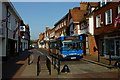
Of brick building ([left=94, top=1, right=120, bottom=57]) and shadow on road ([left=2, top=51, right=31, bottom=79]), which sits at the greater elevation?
brick building ([left=94, top=1, right=120, bottom=57])

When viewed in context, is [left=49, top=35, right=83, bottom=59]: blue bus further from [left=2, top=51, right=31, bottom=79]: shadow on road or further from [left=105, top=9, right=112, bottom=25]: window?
[left=105, top=9, right=112, bottom=25]: window

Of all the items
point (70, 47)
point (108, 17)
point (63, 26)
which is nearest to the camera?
point (70, 47)

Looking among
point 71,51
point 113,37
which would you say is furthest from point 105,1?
point 71,51

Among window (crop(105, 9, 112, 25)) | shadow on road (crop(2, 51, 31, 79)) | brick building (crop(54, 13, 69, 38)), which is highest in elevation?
brick building (crop(54, 13, 69, 38))

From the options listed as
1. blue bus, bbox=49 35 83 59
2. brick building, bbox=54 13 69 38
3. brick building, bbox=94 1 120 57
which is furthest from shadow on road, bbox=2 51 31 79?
brick building, bbox=54 13 69 38

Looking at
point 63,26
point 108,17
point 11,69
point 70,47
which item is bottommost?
point 11,69

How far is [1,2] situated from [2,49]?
202 inches

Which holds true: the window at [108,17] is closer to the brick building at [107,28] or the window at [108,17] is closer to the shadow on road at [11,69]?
the brick building at [107,28]

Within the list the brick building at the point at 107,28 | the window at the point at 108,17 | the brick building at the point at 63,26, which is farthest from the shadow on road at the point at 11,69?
the brick building at the point at 63,26

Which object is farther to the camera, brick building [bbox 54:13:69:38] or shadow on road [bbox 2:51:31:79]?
brick building [bbox 54:13:69:38]

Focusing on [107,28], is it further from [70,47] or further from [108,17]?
[70,47]

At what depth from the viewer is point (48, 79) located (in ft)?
27.0

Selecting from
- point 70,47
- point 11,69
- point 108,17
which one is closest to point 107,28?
point 108,17

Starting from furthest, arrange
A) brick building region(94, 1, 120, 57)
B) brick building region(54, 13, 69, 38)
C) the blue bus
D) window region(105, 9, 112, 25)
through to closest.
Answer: brick building region(54, 13, 69, 38), window region(105, 9, 112, 25), brick building region(94, 1, 120, 57), the blue bus
